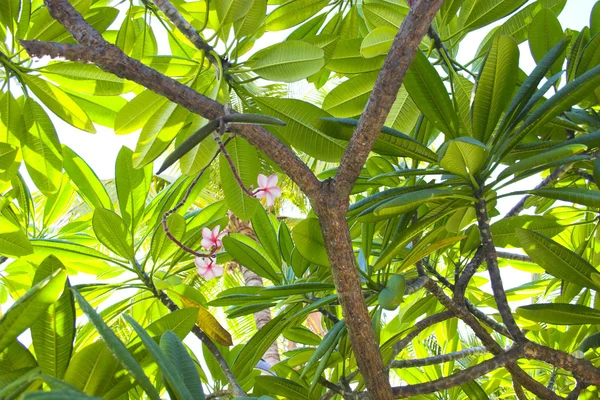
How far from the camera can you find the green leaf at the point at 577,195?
2.74ft

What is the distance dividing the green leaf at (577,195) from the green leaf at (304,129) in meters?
0.32

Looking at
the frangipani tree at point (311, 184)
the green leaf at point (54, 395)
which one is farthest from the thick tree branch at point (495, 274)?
the green leaf at point (54, 395)

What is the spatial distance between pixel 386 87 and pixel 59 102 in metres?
0.90

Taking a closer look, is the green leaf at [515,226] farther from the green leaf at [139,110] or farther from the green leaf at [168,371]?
the green leaf at [168,371]

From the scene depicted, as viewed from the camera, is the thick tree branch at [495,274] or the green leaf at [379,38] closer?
the thick tree branch at [495,274]

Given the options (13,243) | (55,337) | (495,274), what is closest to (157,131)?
(13,243)

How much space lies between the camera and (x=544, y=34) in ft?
4.09

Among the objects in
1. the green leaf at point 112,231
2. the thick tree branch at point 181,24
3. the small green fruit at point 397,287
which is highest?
the thick tree branch at point 181,24

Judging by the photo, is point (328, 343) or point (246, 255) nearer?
point (328, 343)

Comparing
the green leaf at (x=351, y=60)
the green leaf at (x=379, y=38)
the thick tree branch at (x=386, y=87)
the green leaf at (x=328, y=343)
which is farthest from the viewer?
the green leaf at (x=351, y=60)

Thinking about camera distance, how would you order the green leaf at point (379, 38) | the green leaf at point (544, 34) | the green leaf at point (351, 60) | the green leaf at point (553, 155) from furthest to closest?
the green leaf at point (351, 60) → the green leaf at point (544, 34) → the green leaf at point (379, 38) → the green leaf at point (553, 155)

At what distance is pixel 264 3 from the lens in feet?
3.76

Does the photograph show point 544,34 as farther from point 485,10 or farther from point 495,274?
point 495,274

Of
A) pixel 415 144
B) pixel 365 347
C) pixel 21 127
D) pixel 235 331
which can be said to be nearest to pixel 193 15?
pixel 21 127
